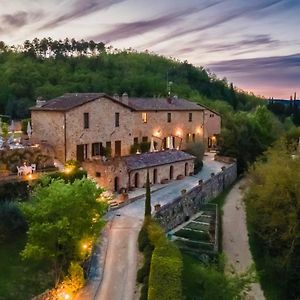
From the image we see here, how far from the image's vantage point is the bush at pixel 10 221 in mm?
22719

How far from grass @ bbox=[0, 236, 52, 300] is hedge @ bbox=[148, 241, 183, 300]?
198 inches

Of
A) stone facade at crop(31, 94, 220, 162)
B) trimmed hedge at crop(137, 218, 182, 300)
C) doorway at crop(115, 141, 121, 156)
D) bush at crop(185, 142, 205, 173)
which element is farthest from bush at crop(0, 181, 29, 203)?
bush at crop(185, 142, 205, 173)

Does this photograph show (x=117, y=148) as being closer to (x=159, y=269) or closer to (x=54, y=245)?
(x=54, y=245)

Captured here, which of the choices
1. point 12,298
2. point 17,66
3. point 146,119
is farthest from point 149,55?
point 12,298

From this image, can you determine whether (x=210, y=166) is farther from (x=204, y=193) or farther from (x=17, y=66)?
(x=17, y=66)

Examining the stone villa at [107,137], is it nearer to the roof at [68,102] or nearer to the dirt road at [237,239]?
the roof at [68,102]

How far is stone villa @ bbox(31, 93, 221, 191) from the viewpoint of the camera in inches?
1377

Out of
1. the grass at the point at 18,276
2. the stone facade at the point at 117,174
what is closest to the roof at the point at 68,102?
the stone facade at the point at 117,174

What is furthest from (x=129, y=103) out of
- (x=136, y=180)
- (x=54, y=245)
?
(x=54, y=245)

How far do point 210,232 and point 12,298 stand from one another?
15944 millimetres

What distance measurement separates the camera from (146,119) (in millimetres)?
47406

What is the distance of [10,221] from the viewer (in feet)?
75.6

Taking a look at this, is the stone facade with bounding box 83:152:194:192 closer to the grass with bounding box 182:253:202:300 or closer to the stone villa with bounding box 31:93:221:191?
the stone villa with bounding box 31:93:221:191

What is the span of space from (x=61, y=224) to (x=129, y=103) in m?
29.0
